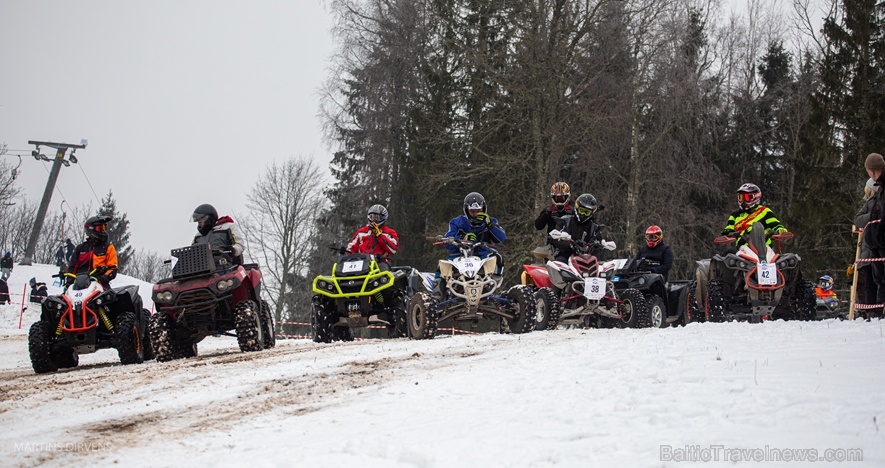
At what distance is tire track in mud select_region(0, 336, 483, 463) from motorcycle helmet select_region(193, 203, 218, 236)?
251cm

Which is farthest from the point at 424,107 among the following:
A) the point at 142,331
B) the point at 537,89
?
the point at 142,331

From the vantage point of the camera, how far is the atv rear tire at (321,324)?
1461cm

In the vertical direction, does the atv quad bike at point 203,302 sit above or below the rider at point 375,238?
below

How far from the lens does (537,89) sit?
2644cm

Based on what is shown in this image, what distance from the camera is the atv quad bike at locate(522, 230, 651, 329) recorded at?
14031 mm

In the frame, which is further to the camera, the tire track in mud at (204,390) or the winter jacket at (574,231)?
the winter jacket at (574,231)

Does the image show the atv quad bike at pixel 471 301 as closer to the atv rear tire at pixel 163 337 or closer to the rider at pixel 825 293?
the atv rear tire at pixel 163 337

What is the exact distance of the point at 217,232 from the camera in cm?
1320

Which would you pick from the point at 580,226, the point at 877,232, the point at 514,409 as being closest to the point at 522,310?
the point at 580,226

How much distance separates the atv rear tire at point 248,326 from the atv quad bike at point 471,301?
2.05 meters

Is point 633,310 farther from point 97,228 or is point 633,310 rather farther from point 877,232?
point 97,228

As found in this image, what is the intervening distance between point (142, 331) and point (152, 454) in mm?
7870

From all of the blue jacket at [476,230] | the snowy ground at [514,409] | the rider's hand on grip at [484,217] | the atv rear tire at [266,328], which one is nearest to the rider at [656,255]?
the blue jacket at [476,230]

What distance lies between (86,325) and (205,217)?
2.11 metres
